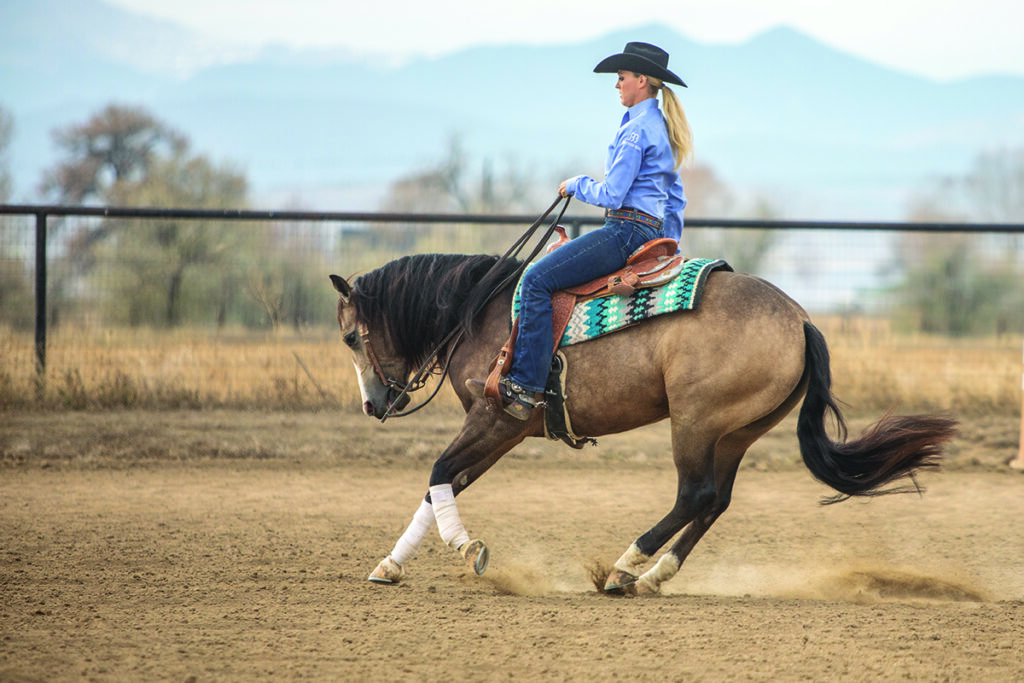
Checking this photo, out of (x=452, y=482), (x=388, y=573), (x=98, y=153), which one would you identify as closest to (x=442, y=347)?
(x=452, y=482)

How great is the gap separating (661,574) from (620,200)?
183 centimetres

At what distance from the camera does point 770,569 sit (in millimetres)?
5410

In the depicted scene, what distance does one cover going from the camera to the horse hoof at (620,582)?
4.79 meters

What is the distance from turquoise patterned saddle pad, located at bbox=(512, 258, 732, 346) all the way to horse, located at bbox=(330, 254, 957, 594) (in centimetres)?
6

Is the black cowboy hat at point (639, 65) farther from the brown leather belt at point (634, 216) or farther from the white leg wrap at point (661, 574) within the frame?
the white leg wrap at point (661, 574)

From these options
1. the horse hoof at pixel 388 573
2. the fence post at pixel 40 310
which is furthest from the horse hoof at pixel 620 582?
the fence post at pixel 40 310

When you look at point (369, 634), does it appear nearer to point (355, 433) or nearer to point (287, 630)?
point (287, 630)

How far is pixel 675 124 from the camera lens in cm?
484

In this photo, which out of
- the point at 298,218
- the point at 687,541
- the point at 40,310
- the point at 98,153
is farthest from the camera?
the point at 98,153

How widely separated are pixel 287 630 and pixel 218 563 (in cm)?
136

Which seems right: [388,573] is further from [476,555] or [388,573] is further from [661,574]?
[661,574]

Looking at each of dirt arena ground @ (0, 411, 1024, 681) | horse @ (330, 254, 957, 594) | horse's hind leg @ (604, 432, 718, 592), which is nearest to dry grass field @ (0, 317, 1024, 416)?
dirt arena ground @ (0, 411, 1024, 681)

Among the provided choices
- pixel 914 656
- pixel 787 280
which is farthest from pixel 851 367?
pixel 914 656

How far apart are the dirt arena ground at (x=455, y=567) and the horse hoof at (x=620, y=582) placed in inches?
4.2
